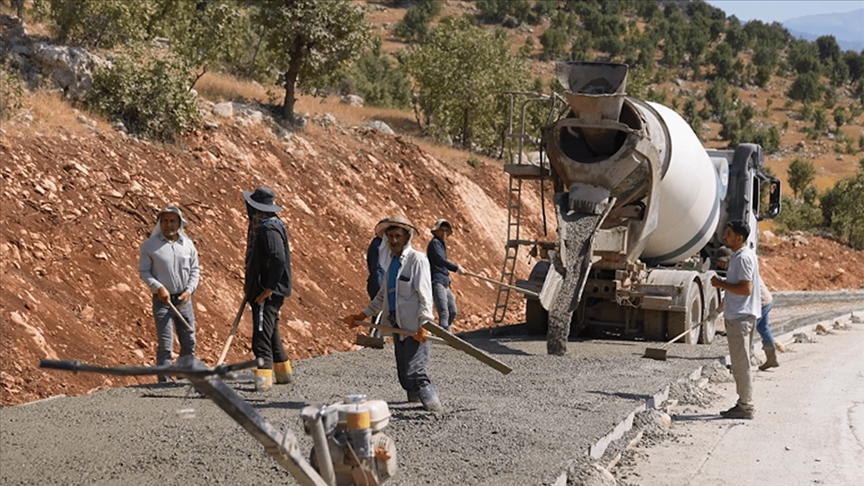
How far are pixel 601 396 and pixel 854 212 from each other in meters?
33.4

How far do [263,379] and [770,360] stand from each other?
25.2ft

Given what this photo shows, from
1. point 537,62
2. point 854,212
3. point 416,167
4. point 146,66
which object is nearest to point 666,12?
point 537,62

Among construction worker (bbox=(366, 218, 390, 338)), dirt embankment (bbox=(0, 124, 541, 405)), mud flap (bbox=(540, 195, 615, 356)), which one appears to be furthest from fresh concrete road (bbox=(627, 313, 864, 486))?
dirt embankment (bbox=(0, 124, 541, 405))

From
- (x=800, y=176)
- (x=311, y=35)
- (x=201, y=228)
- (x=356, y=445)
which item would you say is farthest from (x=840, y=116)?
(x=356, y=445)

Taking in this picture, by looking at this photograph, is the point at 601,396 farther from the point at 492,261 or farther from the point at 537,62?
the point at 537,62

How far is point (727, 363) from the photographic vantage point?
46.0ft

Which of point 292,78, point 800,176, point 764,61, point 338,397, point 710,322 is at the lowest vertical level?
point 800,176

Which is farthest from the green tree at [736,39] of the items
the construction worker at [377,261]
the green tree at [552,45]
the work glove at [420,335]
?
the work glove at [420,335]

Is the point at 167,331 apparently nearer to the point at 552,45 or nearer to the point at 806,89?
the point at 552,45

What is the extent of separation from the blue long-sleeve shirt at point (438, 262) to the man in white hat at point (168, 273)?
14.0ft

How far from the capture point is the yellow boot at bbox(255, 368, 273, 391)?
986 cm

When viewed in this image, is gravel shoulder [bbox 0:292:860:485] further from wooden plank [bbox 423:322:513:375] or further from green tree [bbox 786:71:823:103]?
green tree [bbox 786:71:823:103]

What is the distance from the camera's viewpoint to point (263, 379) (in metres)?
9.91

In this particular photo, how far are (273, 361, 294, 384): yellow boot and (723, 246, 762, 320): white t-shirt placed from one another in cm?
454
